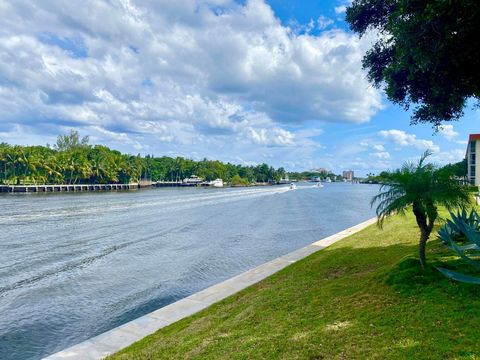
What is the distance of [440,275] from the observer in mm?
8758

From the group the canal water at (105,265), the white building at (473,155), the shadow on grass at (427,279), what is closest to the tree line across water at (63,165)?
the canal water at (105,265)

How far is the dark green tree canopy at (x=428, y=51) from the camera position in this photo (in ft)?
26.4

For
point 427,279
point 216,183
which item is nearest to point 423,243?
point 427,279

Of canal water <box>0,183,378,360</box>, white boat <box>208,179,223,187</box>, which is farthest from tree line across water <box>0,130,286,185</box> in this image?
canal water <box>0,183,378,360</box>

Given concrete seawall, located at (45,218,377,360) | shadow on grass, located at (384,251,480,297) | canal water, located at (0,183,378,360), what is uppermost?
shadow on grass, located at (384,251,480,297)

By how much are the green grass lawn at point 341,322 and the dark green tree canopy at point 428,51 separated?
5.28m

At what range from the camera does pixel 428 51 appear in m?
8.61

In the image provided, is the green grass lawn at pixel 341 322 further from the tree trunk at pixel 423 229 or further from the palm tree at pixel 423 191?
the palm tree at pixel 423 191

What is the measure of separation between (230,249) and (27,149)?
120123 millimetres

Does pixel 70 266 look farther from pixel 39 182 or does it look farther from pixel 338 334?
pixel 39 182

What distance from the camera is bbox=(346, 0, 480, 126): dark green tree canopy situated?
26.4ft

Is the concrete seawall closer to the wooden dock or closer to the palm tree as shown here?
the palm tree

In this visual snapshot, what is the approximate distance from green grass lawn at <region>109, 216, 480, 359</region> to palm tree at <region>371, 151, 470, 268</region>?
1592 millimetres

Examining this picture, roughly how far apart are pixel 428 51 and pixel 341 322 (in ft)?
22.7
